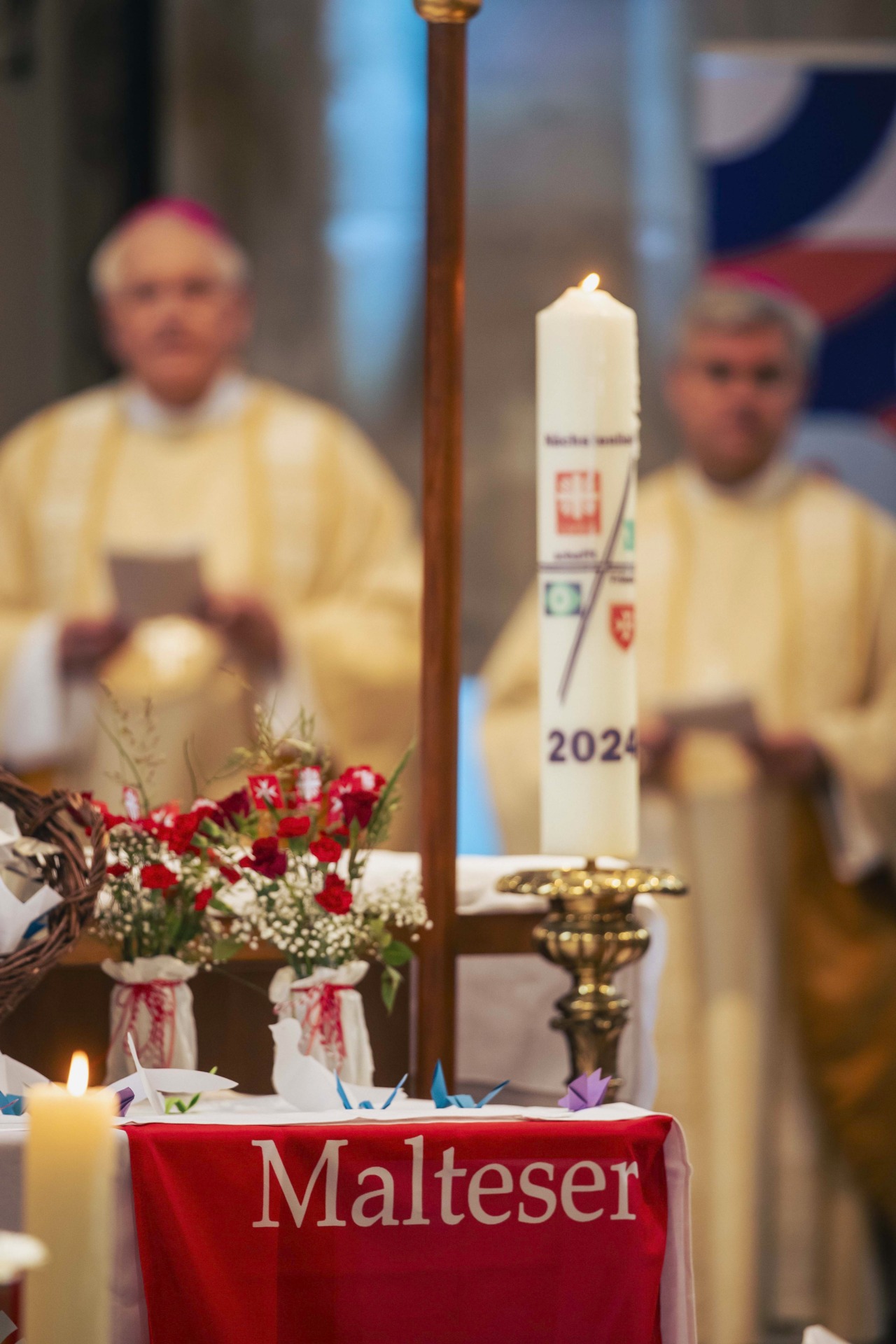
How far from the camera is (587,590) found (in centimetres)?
145

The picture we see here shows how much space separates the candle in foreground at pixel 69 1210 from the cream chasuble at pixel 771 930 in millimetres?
2851

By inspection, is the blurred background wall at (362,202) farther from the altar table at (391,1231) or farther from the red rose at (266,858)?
the altar table at (391,1231)

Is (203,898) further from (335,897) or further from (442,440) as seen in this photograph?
(442,440)

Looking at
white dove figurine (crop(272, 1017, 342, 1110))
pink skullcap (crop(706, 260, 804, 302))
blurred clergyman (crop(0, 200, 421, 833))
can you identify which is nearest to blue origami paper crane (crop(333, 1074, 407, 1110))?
white dove figurine (crop(272, 1017, 342, 1110))

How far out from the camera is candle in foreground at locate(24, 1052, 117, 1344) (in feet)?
2.43

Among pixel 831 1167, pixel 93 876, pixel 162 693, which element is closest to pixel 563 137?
pixel 162 693

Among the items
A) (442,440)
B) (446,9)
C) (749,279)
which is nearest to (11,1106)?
(442,440)

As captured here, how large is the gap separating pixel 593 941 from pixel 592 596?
0.30m

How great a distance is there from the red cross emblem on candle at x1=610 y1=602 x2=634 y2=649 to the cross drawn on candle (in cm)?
2

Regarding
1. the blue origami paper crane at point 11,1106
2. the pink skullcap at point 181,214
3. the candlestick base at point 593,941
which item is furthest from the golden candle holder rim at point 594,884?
the pink skullcap at point 181,214

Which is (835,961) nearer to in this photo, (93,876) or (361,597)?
(361,597)

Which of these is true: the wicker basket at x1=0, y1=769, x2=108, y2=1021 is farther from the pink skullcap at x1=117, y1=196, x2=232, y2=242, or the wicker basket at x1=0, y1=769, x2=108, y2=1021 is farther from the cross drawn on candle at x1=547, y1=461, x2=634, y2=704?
the pink skullcap at x1=117, y1=196, x2=232, y2=242

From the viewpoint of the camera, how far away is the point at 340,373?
3.70 meters

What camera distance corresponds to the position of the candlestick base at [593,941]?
4.55 feet
